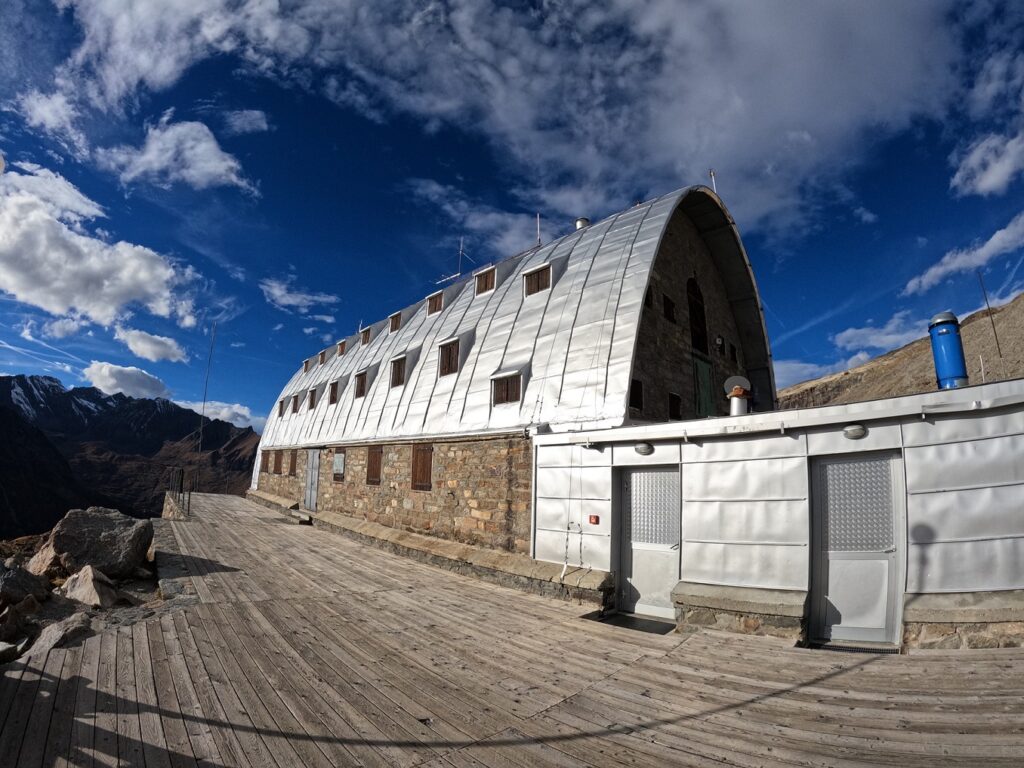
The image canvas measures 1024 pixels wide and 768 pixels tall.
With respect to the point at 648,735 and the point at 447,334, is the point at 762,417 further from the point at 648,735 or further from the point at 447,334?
the point at 447,334

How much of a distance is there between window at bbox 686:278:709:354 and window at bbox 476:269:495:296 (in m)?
6.26

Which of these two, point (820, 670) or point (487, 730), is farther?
point (820, 670)

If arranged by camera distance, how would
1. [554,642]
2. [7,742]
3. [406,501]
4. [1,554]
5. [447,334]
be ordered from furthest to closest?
[447,334]
[406,501]
[1,554]
[554,642]
[7,742]

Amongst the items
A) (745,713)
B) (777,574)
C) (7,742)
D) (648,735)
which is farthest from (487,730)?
(777,574)

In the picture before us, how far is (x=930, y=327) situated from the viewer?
7133mm

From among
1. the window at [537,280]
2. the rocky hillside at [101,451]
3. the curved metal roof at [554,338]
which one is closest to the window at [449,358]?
the curved metal roof at [554,338]

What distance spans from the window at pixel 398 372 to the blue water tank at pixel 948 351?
45.9ft

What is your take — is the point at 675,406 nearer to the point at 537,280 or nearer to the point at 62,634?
the point at 537,280

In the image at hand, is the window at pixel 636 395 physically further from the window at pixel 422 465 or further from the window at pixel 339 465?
the window at pixel 339 465

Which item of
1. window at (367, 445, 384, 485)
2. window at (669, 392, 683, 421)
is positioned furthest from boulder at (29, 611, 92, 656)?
window at (669, 392, 683, 421)

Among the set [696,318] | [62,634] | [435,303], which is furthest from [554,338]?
[62,634]

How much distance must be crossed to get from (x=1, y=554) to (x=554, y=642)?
1347 cm

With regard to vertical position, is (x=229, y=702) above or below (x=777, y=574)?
below

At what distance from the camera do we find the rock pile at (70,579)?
557 cm
